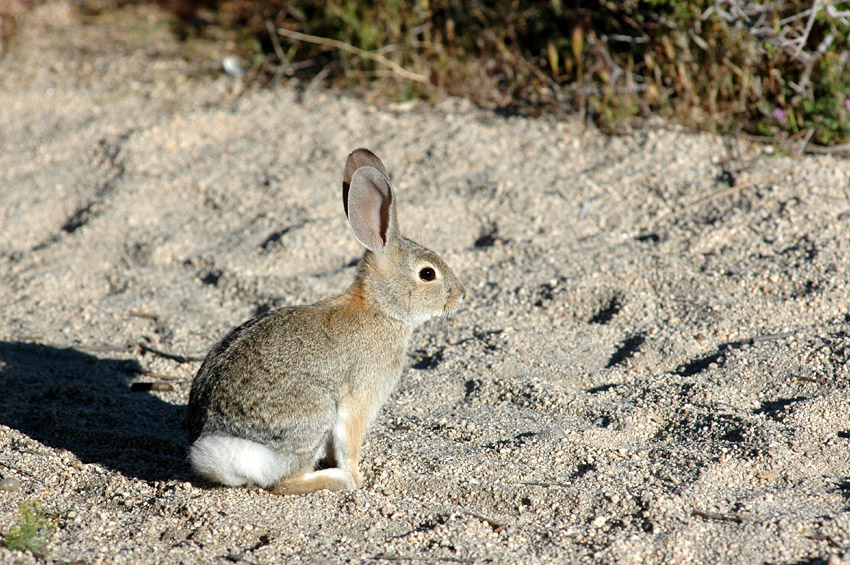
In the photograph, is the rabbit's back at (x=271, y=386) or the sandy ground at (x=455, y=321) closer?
the sandy ground at (x=455, y=321)

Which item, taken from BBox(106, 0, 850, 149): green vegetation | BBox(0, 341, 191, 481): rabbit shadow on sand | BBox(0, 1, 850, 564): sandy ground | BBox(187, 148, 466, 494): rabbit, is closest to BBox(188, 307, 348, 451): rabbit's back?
BBox(187, 148, 466, 494): rabbit

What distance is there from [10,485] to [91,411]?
0.99 metres

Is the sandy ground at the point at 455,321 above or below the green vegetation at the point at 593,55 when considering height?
below

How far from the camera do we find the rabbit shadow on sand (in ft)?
14.1

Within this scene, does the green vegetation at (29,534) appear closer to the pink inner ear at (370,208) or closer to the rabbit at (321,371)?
the rabbit at (321,371)

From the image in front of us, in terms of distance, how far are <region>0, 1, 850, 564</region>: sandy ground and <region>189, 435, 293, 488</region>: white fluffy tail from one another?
0.11 m

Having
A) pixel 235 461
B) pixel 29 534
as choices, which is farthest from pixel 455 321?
pixel 29 534

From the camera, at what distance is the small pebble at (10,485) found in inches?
149

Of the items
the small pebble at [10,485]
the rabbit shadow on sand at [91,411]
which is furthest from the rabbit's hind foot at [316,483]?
the small pebble at [10,485]

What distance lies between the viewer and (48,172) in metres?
7.52

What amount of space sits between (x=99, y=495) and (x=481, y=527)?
1709 millimetres

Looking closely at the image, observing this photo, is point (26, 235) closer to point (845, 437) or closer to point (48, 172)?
point (48, 172)

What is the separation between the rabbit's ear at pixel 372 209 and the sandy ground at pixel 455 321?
0.90m

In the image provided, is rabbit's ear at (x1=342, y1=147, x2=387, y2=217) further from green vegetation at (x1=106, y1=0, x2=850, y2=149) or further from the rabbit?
green vegetation at (x1=106, y1=0, x2=850, y2=149)
